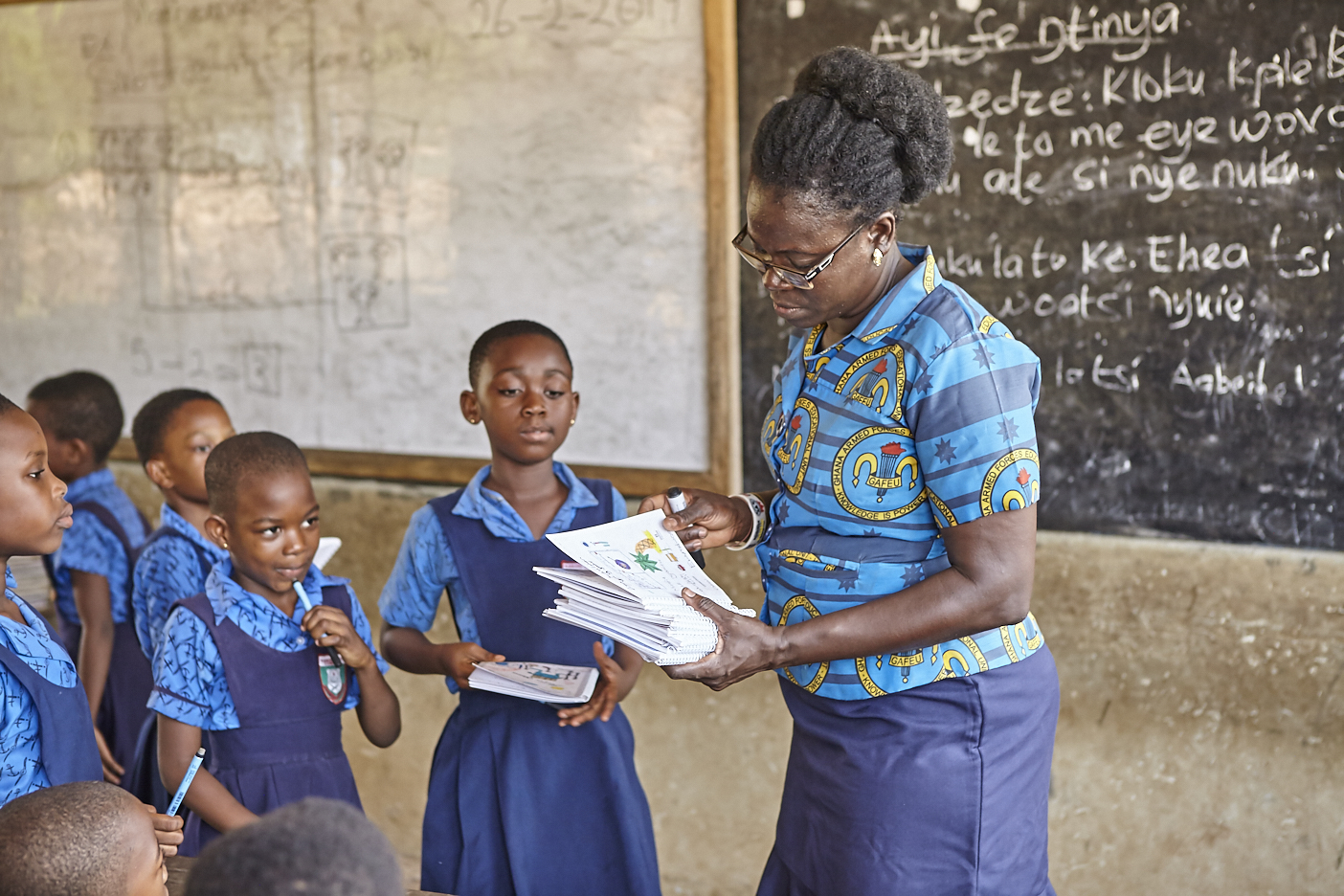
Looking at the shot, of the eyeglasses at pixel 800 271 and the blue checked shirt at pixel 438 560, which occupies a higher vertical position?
the eyeglasses at pixel 800 271

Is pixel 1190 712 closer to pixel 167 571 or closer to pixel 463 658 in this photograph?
pixel 463 658

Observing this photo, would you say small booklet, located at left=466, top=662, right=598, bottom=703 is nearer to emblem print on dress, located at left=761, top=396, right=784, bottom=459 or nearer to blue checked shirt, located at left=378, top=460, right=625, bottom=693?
blue checked shirt, located at left=378, top=460, right=625, bottom=693

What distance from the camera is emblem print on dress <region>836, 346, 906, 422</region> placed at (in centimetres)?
158

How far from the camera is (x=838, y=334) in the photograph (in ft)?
5.75

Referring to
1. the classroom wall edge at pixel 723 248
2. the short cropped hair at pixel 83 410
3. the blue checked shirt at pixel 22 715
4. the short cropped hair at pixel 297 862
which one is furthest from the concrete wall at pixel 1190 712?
the short cropped hair at pixel 297 862

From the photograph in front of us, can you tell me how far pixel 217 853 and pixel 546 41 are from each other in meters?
2.93

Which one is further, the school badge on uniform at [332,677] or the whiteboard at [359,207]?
the whiteboard at [359,207]

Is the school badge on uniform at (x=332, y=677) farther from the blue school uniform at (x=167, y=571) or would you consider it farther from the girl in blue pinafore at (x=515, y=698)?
the blue school uniform at (x=167, y=571)

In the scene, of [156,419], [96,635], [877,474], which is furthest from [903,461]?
[96,635]

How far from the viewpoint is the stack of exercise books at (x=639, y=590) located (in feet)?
4.89

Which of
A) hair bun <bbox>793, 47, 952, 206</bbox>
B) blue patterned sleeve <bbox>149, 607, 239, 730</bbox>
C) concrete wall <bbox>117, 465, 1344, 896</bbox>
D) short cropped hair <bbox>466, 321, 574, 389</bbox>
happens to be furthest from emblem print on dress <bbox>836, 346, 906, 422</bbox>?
concrete wall <bbox>117, 465, 1344, 896</bbox>

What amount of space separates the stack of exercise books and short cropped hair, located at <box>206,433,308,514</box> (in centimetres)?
73

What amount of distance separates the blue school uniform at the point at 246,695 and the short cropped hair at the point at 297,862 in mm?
1235

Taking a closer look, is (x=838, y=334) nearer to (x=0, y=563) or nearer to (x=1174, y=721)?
(x=0, y=563)
